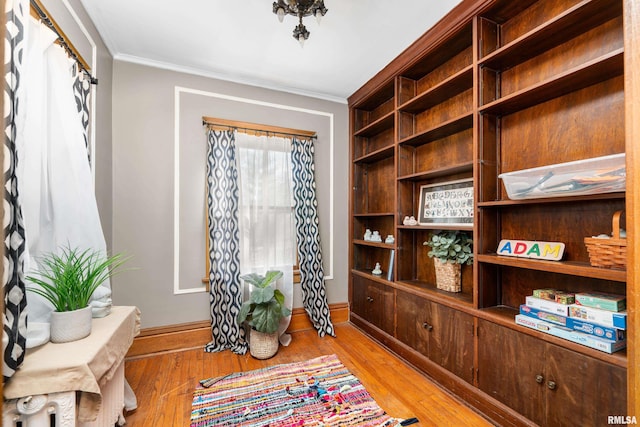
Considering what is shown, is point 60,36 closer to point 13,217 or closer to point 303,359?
point 13,217

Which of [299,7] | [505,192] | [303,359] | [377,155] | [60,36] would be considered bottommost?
[303,359]

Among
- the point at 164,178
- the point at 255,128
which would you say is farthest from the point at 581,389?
the point at 164,178

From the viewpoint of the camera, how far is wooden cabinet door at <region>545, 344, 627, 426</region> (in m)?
1.12

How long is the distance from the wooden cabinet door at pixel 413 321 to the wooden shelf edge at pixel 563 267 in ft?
2.08

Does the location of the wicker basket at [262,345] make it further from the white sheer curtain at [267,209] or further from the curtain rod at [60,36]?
the curtain rod at [60,36]

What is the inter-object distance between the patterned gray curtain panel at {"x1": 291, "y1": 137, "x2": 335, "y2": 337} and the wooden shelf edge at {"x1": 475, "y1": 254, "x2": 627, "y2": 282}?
159cm

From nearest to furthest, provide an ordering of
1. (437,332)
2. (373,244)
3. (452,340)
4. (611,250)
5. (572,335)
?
(611,250)
(572,335)
(452,340)
(437,332)
(373,244)

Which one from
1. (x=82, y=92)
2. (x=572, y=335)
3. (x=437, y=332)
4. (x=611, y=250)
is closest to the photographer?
(x=611, y=250)

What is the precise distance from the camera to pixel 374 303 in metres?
2.69

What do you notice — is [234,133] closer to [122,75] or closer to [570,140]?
[122,75]

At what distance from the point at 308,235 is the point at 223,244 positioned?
0.85m

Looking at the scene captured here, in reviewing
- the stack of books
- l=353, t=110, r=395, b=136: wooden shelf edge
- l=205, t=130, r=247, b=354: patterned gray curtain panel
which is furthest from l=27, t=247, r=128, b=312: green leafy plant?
l=353, t=110, r=395, b=136: wooden shelf edge

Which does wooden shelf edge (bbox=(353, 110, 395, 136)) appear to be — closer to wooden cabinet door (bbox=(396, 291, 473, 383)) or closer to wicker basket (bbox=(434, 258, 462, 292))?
wicker basket (bbox=(434, 258, 462, 292))

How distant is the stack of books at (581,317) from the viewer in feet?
3.82
